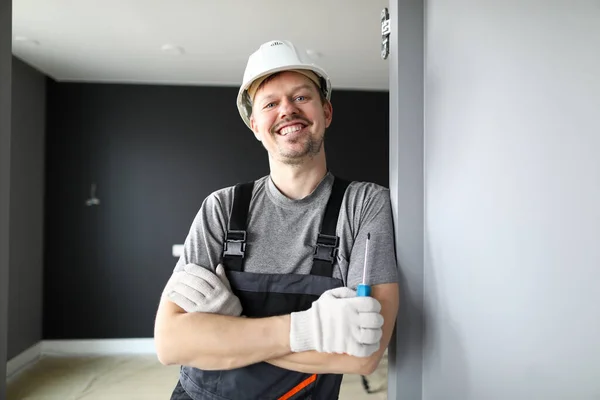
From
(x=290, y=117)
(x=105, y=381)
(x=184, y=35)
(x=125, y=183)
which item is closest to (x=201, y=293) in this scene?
(x=290, y=117)

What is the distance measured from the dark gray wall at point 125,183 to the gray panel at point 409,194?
146 inches

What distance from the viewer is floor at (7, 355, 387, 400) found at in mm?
3434

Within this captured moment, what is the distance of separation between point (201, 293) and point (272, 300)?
0.66ft

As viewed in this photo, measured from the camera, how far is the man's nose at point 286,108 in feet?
3.73

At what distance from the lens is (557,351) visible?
29.8 inches

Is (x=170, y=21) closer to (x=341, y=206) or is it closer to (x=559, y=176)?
(x=341, y=206)

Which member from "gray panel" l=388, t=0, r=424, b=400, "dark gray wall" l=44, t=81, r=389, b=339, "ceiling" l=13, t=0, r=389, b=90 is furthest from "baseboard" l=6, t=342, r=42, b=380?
"gray panel" l=388, t=0, r=424, b=400

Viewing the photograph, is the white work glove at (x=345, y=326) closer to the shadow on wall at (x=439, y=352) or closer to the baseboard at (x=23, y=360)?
the shadow on wall at (x=439, y=352)

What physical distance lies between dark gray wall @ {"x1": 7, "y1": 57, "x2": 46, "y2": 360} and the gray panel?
13.5 ft

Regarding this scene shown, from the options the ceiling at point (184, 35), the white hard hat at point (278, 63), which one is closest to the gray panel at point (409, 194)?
the white hard hat at point (278, 63)

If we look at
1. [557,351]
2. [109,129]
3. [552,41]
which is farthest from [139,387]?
[552,41]

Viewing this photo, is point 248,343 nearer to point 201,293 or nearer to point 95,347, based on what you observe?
point 201,293

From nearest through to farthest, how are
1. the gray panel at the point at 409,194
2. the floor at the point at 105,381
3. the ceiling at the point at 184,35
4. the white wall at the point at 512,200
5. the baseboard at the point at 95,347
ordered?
the white wall at the point at 512,200
the gray panel at the point at 409,194
the ceiling at the point at 184,35
the floor at the point at 105,381
the baseboard at the point at 95,347

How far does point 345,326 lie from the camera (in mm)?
874
